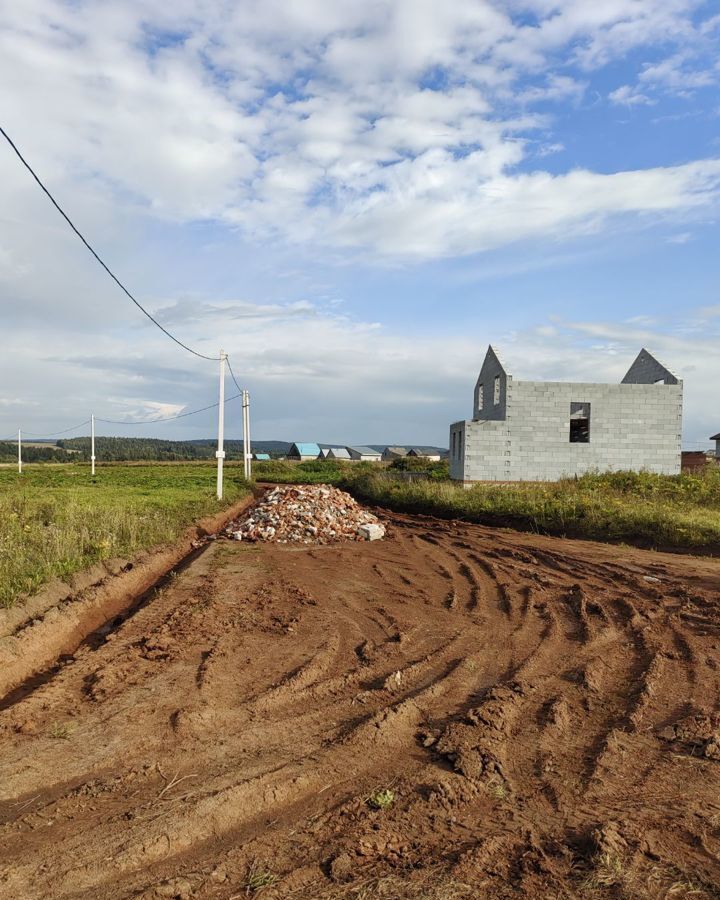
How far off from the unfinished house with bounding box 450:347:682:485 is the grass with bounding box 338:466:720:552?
116cm

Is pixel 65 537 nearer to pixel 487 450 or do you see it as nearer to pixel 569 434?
pixel 487 450

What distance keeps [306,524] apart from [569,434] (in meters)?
12.7

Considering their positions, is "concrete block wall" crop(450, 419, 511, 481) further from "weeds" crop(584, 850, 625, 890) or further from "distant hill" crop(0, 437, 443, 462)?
"distant hill" crop(0, 437, 443, 462)

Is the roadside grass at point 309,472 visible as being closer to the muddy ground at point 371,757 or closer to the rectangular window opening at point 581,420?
the rectangular window opening at point 581,420

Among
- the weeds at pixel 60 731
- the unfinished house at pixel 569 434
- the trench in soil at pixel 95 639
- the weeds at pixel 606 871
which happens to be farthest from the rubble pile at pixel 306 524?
the weeds at pixel 606 871

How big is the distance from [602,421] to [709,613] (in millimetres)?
17238

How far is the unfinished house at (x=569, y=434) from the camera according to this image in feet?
80.7

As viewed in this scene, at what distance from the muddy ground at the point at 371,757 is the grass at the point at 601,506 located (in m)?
6.86

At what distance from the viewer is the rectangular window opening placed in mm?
24947

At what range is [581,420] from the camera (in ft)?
84.9

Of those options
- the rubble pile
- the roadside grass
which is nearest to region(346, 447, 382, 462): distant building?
the roadside grass

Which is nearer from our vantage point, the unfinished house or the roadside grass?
the unfinished house

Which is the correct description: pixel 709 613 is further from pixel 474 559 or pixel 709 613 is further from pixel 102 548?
pixel 102 548

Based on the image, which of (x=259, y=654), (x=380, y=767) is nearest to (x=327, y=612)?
(x=259, y=654)
